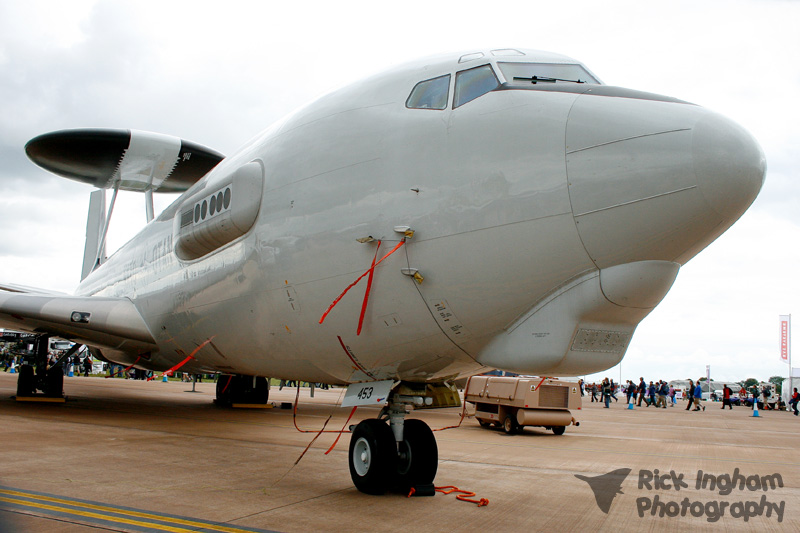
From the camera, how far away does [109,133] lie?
61.8 ft

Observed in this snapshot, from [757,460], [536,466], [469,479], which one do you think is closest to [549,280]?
[469,479]

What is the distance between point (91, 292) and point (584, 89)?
1607cm

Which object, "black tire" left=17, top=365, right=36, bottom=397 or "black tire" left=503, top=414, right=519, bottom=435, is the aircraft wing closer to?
"black tire" left=17, top=365, right=36, bottom=397

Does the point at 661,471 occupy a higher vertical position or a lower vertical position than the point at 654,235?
lower

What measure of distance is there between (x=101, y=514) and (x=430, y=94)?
4.89m

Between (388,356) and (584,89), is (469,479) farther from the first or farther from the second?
(584,89)

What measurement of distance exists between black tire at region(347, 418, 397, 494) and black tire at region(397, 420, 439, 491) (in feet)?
0.79

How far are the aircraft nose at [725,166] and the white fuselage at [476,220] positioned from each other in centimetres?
1

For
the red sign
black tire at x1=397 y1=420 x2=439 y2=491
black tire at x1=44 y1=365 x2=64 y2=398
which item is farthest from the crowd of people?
black tire at x1=397 y1=420 x2=439 y2=491

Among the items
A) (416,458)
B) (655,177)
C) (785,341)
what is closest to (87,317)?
(416,458)

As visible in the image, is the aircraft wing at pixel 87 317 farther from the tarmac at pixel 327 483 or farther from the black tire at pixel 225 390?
the black tire at pixel 225 390

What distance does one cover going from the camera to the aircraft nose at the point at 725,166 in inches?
169

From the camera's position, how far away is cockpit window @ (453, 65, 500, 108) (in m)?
5.55

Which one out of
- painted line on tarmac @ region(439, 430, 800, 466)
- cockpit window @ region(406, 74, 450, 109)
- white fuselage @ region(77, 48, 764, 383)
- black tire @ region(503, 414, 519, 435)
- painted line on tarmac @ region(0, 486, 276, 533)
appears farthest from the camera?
black tire @ region(503, 414, 519, 435)
